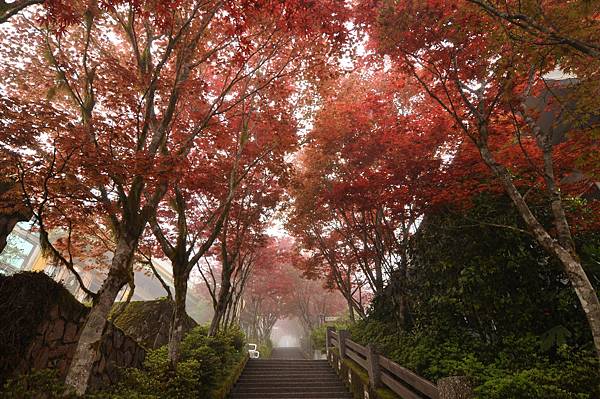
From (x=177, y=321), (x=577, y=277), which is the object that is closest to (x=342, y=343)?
(x=177, y=321)

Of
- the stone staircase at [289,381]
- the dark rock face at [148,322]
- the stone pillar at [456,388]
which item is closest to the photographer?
the stone pillar at [456,388]

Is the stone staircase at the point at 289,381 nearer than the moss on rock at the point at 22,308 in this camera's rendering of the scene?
No

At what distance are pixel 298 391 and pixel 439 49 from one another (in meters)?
10.8

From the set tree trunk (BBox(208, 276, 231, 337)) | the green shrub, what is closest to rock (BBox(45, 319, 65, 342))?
the green shrub

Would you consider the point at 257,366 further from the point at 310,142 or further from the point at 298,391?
the point at 310,142

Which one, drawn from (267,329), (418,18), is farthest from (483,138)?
(267,329)

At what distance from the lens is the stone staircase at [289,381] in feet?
30.5

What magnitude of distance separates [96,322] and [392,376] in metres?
6.83

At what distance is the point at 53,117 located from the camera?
5020 mm

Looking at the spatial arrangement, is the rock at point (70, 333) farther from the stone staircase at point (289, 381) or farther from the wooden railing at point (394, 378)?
the wooden railing at point (394, 378)

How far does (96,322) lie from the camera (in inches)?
162

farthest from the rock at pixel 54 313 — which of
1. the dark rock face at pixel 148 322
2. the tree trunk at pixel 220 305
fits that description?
the dark rock face at pixel 148 322

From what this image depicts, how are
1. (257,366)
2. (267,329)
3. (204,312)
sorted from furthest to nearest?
(204,312), (267,329), (257,366)

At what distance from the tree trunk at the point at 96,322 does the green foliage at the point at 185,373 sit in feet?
1.68
